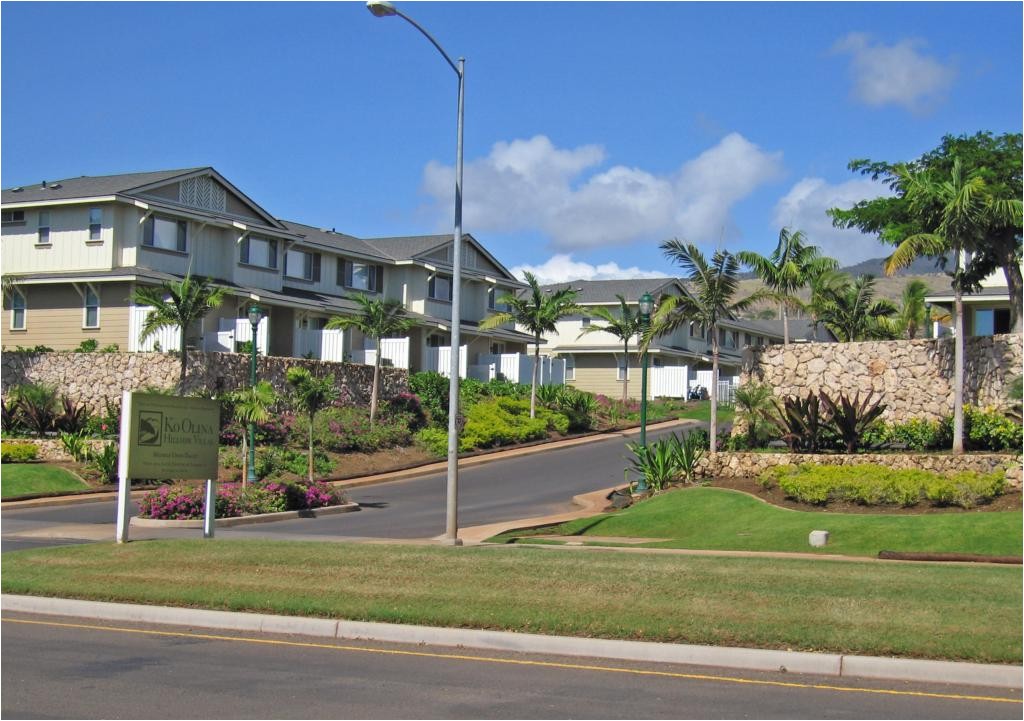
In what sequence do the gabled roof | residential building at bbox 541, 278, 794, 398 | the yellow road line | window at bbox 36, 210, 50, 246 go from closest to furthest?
the yellow road line, window at bbox 36, 210, 50, 246, residential building at bbox 541, 278, 794, 398, the gabled roof

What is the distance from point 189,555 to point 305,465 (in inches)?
747

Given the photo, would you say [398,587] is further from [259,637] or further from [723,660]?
[723,660]

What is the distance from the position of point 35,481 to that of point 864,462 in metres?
20.9

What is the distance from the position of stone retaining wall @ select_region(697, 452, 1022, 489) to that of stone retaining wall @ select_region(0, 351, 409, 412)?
625 inches

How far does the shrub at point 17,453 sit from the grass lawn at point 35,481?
1033 mm

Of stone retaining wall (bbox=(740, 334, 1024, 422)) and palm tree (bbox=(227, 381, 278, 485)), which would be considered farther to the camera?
palm tree (bbox=(227, 381, 278, 485))

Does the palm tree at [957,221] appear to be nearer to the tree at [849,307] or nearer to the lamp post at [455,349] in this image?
the lamp post at [455,349]

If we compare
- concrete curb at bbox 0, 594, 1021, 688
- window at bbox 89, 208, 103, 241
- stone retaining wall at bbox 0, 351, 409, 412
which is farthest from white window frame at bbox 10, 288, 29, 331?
concrete curb at bbox 0, 594, 1021, 688

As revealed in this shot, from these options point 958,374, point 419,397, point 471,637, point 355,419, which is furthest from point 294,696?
point 419,397

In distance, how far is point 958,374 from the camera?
2547 centimetres

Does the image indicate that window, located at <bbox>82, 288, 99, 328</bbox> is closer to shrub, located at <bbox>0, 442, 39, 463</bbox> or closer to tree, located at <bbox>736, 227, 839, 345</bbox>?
shrub, located at <bbox>0, 442, 39, 463</bbox>

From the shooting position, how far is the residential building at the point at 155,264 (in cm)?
4188

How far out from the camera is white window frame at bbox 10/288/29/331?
43906mm

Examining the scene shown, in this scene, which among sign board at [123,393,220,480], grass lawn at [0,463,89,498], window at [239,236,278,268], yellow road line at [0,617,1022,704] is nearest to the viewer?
yellow road line at [0,617,1022,704]
